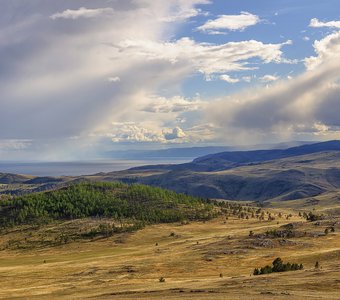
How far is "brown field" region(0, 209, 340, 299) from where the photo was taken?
43938mm

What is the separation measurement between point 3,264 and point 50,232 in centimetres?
4320

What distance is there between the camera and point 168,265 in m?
80.2

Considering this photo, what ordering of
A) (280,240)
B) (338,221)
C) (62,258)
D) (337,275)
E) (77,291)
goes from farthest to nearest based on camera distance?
(338,221) < (62,258) < (280,240) < (77,291) < (337,275)

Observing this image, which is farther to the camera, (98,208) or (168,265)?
(98,208)

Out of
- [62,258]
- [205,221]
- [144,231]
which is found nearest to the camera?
[62,258]

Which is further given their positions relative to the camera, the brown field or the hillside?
the hillside

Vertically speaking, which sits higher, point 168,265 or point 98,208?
point 98,208

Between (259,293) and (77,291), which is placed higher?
(259,293)

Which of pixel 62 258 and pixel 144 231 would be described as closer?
pixel 62 258

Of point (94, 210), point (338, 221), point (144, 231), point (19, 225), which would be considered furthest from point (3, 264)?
point (338, 221)

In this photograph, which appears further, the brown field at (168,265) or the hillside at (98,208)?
the hillside at (98,208)

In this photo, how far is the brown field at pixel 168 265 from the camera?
4394cm

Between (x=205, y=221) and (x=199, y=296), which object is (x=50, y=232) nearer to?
(x=205, y=221)

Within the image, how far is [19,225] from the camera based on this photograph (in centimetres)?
16225
